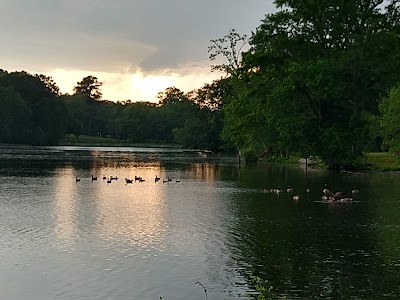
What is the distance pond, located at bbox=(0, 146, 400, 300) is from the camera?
1509cm

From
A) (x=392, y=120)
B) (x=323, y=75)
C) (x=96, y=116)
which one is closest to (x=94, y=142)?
(x=96, y=116)

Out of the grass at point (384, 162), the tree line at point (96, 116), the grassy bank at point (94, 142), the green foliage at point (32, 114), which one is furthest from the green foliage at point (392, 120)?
the grassy bank at point (94, 142)

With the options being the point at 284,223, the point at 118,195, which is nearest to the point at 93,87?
the point at 118,195

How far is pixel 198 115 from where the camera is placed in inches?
4525

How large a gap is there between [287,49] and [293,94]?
17.9 feet

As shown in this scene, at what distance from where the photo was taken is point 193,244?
2031 centimetres

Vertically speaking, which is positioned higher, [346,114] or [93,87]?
[93,87]

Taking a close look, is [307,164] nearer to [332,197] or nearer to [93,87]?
[332,197]

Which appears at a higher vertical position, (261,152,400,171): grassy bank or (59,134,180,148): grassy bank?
(59,134,180,148): grassy bank

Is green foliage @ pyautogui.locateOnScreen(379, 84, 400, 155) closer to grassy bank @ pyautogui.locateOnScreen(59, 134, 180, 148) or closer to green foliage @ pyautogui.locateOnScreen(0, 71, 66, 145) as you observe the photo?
green foliage @ pyautogui.locateOnScreen(0, 71, 66, 145)

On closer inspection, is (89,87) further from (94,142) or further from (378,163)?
(378,163)

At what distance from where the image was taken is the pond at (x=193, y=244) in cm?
1509

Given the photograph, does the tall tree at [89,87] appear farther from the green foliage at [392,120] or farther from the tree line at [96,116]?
the green foliage at [392,120]

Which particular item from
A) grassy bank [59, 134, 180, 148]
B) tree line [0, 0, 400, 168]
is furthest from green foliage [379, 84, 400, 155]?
grassy bank [59, 134, 180, 148]
